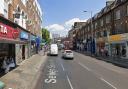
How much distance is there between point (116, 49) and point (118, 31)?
3484 millimetres

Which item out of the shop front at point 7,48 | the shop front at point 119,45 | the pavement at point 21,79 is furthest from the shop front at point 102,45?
the pavement at point 21,79

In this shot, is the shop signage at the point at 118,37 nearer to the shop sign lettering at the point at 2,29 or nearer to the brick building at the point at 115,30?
the brick building at the point at 115,30

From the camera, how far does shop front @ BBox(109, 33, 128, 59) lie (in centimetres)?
4356

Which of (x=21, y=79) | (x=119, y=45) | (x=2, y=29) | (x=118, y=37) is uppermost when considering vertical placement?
(x=118, y=37)

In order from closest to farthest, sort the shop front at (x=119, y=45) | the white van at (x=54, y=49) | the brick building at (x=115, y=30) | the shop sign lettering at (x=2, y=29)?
the shop sign lettering at (x=2, y=29)
the shop front at (x=119, y=45)
the brick building at (x=115, y=30)
the white van at (x=54, y=49)

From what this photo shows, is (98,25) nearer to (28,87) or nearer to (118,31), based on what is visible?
(118,31)

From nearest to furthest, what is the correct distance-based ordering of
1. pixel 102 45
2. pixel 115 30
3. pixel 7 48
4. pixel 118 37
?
1. pixel 7 48
2. pixel 118 37
3. pixel 115 30
4. pixel 102 45

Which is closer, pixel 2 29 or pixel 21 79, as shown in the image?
pixel 2 29

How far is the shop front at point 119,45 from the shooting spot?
43562 mm

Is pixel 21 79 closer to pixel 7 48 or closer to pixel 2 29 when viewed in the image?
pixel 2 29

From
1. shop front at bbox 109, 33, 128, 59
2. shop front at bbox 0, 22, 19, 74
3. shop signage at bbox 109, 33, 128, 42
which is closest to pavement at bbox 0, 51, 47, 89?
shop front at bbox 0, 22, 19, 74

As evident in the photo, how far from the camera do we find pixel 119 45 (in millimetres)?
47906

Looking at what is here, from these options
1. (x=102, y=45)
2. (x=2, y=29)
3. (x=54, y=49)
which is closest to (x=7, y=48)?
(x=2, y=29)

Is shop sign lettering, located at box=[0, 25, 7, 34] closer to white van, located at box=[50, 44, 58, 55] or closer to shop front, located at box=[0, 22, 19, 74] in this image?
shop front, located at box=[0, 22, 19, 74]
